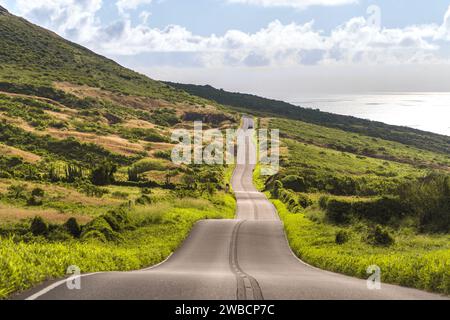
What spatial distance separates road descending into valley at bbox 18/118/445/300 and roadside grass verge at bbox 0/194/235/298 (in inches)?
23.7

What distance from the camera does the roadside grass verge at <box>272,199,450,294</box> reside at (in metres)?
13.4

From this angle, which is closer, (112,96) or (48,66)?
(112,96)

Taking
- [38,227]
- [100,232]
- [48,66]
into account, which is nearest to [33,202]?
[38,227]

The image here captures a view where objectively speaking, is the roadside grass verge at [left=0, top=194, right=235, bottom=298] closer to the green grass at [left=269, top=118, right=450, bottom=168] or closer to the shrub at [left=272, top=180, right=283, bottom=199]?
the shrub at [left=272, top=180, right=283, bottom=199]

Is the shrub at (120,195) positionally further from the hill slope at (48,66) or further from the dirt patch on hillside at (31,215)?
the hill slope at (48,66)

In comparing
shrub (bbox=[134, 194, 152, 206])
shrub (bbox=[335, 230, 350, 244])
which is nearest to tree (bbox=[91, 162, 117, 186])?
shrub (bbox=[134, 194, 152, 206])

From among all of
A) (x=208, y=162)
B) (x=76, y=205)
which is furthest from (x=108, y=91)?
(x=76, y=205)

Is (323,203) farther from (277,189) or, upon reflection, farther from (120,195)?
(277,189)

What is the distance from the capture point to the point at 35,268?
446 inches

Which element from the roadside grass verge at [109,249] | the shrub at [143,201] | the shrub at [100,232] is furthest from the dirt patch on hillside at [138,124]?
the shrub at [100,232]

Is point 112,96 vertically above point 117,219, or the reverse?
point 112,96

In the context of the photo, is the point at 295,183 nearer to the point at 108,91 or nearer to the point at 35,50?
the point at 108,91

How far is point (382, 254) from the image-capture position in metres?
21.8

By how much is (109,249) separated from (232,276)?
983cm
